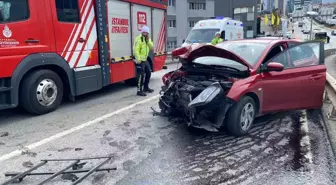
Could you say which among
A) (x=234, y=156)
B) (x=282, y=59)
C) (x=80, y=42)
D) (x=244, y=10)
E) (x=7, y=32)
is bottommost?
(x=234, y=156)

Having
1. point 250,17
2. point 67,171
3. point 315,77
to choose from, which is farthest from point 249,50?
point 250,17

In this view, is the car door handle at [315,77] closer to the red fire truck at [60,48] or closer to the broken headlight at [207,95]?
the broken headlight at [207,95]

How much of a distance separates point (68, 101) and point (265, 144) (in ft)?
15.0

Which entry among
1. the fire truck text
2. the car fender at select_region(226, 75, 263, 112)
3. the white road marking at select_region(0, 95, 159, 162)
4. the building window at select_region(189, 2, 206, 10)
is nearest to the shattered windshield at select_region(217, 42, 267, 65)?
the car fender at select_region(226, 75, 263, 112)

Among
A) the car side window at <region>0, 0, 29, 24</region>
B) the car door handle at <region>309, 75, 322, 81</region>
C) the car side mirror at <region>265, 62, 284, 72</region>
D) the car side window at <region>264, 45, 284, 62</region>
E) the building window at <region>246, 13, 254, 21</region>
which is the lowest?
the car door handle at <region>309, 75, 322, 81</region>

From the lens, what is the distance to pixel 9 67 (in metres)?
5.08

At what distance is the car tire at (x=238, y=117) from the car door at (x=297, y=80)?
0.42 meters

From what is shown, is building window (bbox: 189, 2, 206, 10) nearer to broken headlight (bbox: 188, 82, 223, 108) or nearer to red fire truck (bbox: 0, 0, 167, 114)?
red fire truck (bbox: 0, 0, 167, 114)

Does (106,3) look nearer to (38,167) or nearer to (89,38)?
(89,38)

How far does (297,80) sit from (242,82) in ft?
4.23

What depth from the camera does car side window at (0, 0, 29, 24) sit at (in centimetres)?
503

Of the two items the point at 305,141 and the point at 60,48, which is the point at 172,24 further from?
the point at 305,141

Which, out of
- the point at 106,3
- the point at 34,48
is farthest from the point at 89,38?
the point at 34,48

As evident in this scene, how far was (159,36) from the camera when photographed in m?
9.92
